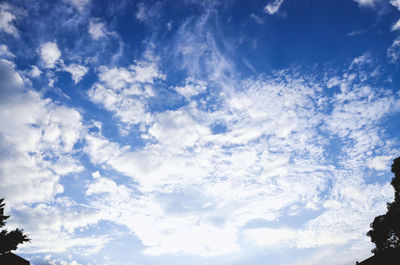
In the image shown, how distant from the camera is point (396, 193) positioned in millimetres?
22875

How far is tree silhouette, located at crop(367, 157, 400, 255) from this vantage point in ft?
73.8

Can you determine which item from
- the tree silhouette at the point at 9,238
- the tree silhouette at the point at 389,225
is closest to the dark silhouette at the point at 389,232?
the tree silhouette at the point at 389,225

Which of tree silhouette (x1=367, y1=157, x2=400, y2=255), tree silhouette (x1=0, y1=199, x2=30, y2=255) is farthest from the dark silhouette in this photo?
tree silhouette (x1=0, y1=199, x2=30, y2=255)

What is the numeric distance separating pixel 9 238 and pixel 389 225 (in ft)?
132

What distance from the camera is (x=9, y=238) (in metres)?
21.9

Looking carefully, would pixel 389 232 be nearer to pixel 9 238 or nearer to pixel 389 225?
pixel 389 225

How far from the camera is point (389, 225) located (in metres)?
23.1

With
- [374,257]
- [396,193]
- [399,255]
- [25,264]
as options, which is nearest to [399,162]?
[396,193]

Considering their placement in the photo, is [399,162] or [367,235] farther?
[367,235]

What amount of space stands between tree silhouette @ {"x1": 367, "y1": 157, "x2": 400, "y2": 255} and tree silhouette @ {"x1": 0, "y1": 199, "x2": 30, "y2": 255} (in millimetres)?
38982

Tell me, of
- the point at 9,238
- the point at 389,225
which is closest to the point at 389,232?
the point at 389,225

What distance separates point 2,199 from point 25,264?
11.3 m

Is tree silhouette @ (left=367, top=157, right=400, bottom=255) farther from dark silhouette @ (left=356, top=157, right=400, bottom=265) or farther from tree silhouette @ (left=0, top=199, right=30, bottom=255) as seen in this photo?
tree silhouette @ (left=0, top=199, right=30, bottom=255)

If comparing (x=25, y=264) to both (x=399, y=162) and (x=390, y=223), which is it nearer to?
(x=390, y=223)
